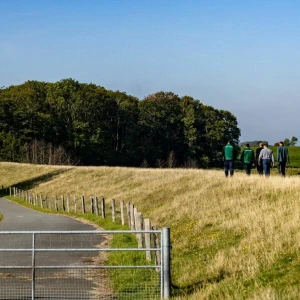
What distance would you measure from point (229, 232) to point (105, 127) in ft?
330

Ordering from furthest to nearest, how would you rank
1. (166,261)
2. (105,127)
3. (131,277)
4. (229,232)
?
(105,127) < (229,232) < (131,277) < (166,261)

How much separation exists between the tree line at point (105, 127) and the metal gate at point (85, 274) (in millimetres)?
87044

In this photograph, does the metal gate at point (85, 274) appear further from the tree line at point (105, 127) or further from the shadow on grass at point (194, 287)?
the tree line at point (105, 127)

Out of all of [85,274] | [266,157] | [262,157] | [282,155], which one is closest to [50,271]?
[85,274]

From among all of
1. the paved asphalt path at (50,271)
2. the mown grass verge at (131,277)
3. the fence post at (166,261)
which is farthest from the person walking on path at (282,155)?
the fence post at (166,261)

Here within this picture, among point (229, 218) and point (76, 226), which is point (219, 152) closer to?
point (76, 226)

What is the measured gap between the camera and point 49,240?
2333 cm

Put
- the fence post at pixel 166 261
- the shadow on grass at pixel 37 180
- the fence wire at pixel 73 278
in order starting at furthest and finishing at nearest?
1. the shadow on grass at pixel 37 180
2. the fence wire at pixel 73 278
3. the fence post at pixel 166 261

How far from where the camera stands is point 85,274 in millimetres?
16203

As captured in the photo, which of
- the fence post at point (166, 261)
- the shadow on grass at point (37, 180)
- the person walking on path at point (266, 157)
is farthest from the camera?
the shadow on grass at point (37, 180)

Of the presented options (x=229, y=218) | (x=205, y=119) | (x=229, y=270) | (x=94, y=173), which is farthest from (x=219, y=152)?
(x=229, y=270)

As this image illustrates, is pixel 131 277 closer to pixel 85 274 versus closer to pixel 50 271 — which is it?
pixel 85 274

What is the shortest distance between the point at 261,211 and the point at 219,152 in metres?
98.1

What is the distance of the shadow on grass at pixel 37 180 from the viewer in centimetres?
7075
